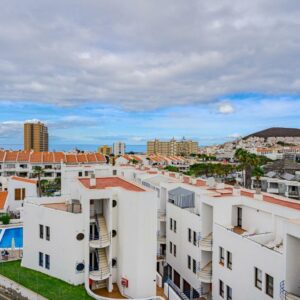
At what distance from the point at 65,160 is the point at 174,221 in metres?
59.2

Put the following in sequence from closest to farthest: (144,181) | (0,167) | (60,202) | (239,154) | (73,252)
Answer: (73,252), (60,202), (144,181), (239,154), (0,167)

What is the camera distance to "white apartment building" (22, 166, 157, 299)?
22766 millimetres

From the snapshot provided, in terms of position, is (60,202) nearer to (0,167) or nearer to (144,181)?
(144,181)

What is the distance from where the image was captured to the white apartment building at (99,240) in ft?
74.7

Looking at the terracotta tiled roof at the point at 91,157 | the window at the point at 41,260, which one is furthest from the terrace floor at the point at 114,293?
the terracotta tiled roof at the point at 91,157

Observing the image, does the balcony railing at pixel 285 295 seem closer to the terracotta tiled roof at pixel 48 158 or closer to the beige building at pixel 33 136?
the terracotta tiled roof at pixel 48 158

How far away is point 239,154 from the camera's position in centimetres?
6294

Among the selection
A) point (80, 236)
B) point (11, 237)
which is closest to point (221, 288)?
point (80, 236)

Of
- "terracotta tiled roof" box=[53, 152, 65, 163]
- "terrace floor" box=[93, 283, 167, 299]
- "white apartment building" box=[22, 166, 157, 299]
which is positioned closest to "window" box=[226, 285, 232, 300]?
"terrace floor" box=[93, 283, 167, 299]

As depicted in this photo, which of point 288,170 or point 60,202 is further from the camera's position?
point 288,170

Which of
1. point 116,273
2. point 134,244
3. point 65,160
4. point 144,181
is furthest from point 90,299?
point 65,160

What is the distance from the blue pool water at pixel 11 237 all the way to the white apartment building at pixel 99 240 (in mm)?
11951

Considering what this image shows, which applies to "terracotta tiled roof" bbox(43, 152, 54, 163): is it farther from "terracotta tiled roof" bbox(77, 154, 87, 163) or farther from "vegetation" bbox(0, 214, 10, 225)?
"vegetation" bbox(0, 214, 10, 225)

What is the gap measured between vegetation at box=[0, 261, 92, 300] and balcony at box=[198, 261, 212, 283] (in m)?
8.33
